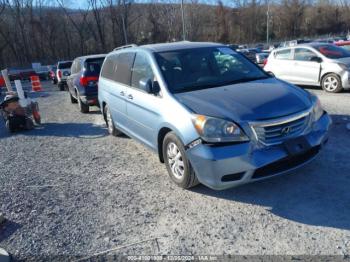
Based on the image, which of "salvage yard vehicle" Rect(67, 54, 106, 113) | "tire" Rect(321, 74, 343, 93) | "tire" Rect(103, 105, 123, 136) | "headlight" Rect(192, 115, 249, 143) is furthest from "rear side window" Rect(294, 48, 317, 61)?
"headlight" Rect(192, 115, 249, 143)

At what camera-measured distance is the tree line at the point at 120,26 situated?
181 feet

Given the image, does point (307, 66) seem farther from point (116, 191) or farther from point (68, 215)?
point (68, 215)

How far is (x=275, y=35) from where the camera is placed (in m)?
87.8

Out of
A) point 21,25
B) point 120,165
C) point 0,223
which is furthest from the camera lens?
point 21,25

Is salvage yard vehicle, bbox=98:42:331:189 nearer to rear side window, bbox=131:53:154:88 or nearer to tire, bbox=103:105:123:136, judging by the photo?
rear side window, bbox=131:53:154:88

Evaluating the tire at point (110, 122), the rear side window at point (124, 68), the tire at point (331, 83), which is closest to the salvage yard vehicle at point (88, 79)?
the tire at point (110, 122)

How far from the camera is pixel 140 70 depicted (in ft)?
17.2

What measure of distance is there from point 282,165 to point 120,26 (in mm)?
60735

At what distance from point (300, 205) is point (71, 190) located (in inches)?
121

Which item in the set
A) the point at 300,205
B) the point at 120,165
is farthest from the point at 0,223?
the point at 300,205

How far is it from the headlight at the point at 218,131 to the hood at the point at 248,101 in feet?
0.27

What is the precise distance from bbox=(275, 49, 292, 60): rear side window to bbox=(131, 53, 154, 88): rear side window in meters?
7.44

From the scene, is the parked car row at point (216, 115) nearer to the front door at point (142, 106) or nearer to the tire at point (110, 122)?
the front door at point (142, 106)

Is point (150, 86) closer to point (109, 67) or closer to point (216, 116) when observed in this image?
point (216, 116)
